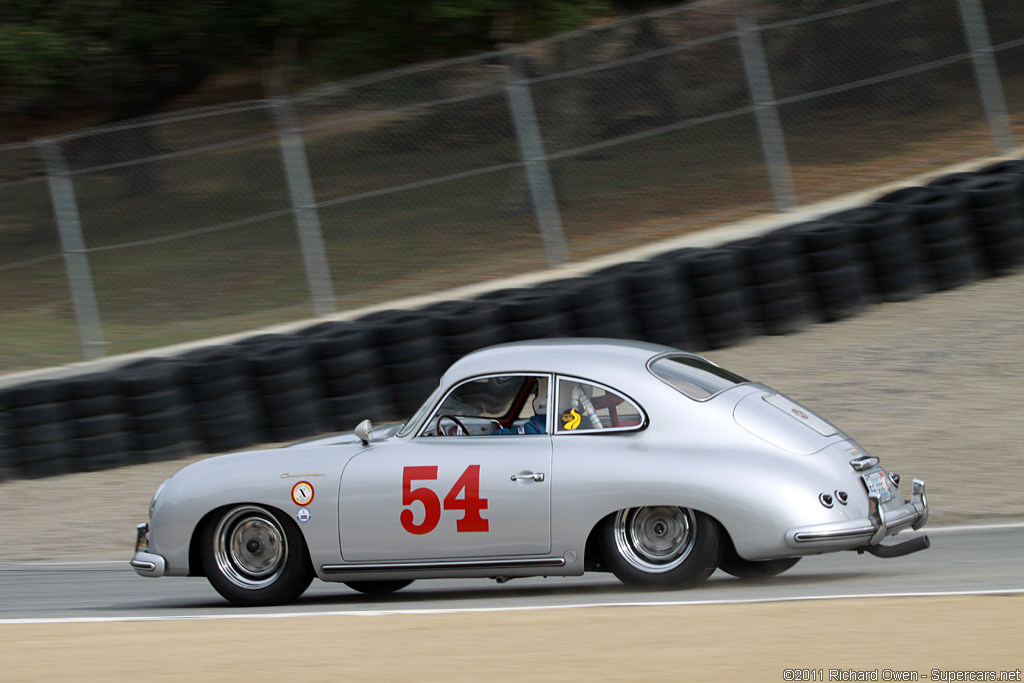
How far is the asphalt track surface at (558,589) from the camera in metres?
5.76

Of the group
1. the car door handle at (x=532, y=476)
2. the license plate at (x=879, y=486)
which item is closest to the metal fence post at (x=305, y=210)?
the car door handle at (x=532, y=476)

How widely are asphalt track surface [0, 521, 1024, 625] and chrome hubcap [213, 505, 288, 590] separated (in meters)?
0.19

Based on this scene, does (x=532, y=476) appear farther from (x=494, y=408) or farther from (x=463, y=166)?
(x=463, y=166)

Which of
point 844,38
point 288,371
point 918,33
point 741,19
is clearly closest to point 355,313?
point 288,371

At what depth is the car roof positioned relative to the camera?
638 cm

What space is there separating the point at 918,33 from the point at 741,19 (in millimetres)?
2143

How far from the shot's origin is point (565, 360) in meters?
6.47

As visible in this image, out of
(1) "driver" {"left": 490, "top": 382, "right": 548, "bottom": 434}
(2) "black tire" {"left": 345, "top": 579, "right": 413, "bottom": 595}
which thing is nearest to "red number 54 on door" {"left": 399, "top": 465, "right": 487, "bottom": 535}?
(1) "driver" {"left": 490, "top": 382, "right": 548, "bottom": 434}

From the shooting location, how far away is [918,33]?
14.0 m

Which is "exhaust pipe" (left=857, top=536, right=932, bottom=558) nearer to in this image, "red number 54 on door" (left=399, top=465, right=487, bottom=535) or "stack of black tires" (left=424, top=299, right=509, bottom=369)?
"red number 54 on door" (left=399, top=465, right=487, bottom=535)

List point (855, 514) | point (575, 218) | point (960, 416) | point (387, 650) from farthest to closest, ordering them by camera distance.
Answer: point (575, 218) → point (960, 416) → point (855, 514) → point (387, 650)

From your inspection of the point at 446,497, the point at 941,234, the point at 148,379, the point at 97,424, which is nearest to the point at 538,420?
the point at 446,497

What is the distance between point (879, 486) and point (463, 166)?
7.61m

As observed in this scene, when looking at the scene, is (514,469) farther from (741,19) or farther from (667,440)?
(741,19)
